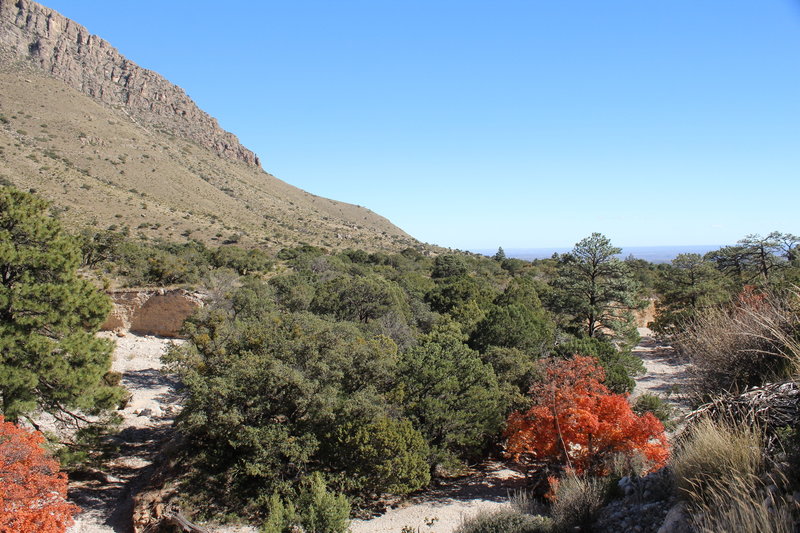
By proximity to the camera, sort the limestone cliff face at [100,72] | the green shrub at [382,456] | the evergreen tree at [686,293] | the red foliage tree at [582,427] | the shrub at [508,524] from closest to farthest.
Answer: the shrub at [508,524] → the red foliage tree at [582,427] → the green shrub at [382,456] → the evergreen tree at [686,293] → the limestone cliff face at [100,72]

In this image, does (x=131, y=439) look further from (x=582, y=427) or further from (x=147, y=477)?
(x=582, y=427)

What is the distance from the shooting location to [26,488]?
8.95 metres

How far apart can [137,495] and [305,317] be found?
939 centimetres

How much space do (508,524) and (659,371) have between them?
2566 cm

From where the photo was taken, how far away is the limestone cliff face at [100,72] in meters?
76.8

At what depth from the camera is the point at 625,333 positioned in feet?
76.6

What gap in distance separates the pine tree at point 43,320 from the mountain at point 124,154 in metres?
35.8

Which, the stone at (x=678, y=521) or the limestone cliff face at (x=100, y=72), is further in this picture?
the limestone cliff face at (x=100, y=72)

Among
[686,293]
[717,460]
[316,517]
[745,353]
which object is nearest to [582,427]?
[745,353]

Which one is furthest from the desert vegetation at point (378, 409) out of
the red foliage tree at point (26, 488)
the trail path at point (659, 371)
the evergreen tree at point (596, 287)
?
the trail path at point (659, 371)

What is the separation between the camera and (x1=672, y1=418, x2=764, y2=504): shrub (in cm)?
486

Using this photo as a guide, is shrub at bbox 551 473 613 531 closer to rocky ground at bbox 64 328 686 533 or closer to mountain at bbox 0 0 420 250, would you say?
rocky ground at bbox 64 328 686 533

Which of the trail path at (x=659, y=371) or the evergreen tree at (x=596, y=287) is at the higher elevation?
the evergreen tree at (x=596, y=287)

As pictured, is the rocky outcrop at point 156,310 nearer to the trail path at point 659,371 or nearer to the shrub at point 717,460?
the trail path at point 659,371
